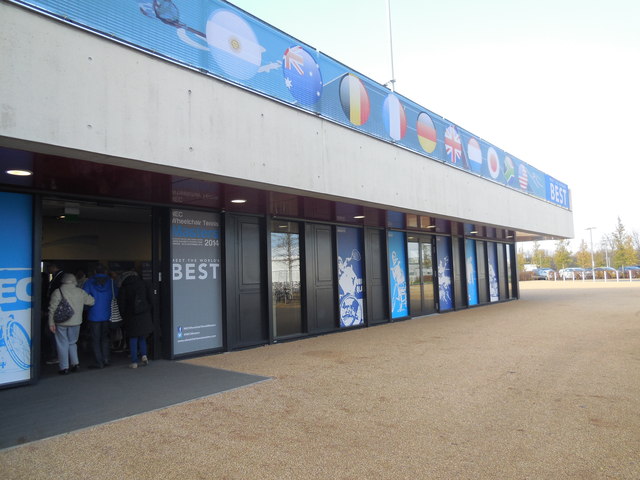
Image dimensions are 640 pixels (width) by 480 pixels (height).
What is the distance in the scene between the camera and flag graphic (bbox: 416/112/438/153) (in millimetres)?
10914

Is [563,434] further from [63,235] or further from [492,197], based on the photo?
[63,235]

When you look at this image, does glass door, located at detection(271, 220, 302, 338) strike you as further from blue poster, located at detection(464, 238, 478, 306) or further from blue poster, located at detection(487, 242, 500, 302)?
blue poster, located at detection(487, 242, 500, 302)

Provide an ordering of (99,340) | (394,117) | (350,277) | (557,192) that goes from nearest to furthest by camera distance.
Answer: (99,340) → (394,117) → (350,277) → (557,192)

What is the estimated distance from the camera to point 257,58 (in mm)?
6887

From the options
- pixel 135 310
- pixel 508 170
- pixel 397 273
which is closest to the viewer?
pixel 135 310

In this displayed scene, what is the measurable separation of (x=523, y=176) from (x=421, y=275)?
6.18 metres

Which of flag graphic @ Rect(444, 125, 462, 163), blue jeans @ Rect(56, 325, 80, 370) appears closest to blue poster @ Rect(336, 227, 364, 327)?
flag graphic @ Rect(444, 125, 462, 163)

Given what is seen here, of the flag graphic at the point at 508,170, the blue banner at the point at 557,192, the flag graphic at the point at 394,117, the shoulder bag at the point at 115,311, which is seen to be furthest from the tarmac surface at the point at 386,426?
the blue banner at the point at 557,192

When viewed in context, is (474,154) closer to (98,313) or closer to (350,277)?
(350,277)

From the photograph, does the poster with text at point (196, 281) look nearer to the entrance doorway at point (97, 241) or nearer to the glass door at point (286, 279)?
the glass door at point (286, 279)

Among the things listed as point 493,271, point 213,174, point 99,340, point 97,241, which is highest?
point 213,174

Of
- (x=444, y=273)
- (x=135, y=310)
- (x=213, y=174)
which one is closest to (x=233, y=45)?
(x=213, y=174)

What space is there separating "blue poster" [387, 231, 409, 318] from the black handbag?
334 inches

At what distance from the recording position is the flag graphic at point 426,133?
10.9 m
